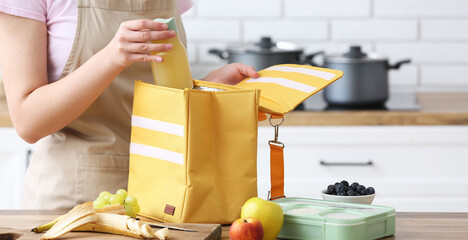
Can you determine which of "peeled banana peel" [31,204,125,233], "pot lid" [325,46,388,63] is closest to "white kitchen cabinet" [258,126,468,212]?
"pot lid" [325,46,388,63]

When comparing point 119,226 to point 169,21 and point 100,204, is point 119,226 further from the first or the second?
point 169,21

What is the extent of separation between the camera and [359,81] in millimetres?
2398

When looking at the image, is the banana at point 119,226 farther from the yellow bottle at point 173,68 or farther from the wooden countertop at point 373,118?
the wooden countertop at point 373,118

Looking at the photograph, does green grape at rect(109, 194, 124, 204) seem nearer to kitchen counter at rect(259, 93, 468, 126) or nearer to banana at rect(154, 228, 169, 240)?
banana at rect(154, 228, 169, 240)

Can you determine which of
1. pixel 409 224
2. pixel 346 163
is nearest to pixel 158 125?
pixel 409 224

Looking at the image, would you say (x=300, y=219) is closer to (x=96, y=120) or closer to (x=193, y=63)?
(x=96, y=120)

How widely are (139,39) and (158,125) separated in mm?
155

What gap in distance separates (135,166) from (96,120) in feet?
0.81

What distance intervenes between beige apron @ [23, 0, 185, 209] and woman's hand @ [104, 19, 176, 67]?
25 centimetres

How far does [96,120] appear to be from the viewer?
57.0 inches

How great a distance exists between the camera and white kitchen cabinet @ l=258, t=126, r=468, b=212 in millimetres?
2285

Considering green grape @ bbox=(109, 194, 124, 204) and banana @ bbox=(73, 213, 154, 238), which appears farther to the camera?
green grape @ bbox=(109, 194, 124, 204)

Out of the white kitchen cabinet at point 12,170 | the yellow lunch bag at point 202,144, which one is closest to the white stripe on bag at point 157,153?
the yellow lunch bag at point 202,144

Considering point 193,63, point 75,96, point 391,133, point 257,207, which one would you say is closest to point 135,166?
point 75,96
